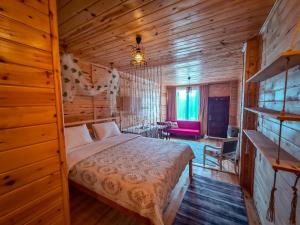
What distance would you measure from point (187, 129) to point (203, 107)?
49.6 inches

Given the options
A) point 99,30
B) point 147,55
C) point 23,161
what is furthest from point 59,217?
point 147,55

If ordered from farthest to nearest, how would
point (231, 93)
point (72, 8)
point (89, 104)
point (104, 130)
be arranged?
point (231, 93)
point (89, 104)
point (104, 130)
point (72, 8)

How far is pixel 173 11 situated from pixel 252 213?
266 cm

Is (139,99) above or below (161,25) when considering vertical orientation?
below

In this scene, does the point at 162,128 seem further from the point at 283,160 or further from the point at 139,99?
the point at 283,160

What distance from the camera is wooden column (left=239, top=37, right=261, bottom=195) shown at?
2.09 metres

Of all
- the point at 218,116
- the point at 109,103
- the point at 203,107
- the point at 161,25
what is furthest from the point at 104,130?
the point at 218,116

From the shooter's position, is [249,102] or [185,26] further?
[249,102]

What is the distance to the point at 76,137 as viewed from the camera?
7.80 ft

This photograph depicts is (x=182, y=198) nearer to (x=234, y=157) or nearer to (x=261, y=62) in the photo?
(x=234, y=157)

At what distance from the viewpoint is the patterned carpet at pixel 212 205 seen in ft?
5.50

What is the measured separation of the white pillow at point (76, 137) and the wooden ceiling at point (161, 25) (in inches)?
57.4

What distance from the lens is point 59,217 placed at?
3.92ft

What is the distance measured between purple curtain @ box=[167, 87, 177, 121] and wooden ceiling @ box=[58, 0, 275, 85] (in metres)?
4.17
